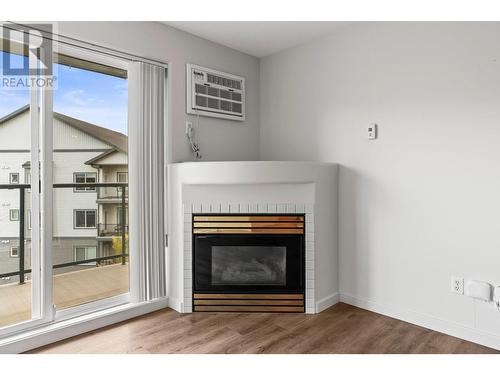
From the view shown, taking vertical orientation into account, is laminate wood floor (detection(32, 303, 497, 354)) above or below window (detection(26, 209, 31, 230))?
below

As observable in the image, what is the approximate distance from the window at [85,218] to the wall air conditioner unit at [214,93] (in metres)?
1.18

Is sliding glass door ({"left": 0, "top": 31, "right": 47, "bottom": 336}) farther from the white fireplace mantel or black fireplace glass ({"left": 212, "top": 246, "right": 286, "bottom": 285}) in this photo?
black fireplace glass ({"left": 212, "top": 246, "right": 286, "bottom": 285})

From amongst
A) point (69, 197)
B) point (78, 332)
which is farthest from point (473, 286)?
point (69, 197)

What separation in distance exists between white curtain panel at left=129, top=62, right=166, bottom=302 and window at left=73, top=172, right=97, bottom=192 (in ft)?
1.03

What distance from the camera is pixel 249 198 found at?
104 inches

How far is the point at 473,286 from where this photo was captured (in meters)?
2.15

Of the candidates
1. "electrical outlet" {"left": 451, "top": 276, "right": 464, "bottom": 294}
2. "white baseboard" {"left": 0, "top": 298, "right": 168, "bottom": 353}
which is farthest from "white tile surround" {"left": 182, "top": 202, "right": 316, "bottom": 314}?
"electrical outlet" {"left": 451, "top": 276, "right": 464, "bottom": 294}

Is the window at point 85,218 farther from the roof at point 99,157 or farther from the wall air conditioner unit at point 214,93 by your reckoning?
the wall air conditioner unit at point 214,93

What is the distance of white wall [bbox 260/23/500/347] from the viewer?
2.12 m

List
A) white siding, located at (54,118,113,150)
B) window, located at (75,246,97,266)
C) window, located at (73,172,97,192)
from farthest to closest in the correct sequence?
window, located at (75,246,97,266), window, located at (73,172,97,192), white siding, located at (54,118,113,150)

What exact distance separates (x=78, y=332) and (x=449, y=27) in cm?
333

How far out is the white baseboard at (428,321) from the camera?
83.8 inches

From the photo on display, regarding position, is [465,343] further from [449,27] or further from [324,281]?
[449,27]

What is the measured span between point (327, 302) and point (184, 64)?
7.83ft
